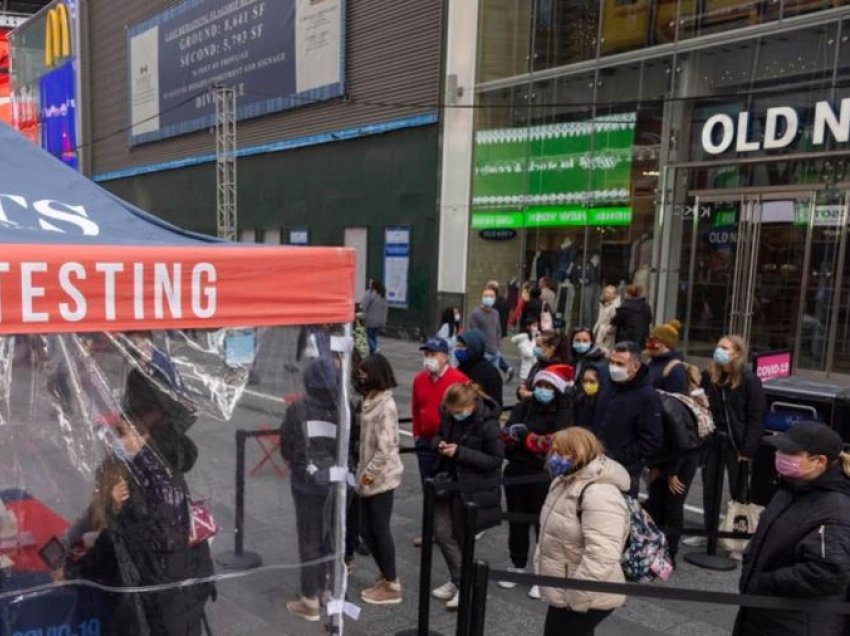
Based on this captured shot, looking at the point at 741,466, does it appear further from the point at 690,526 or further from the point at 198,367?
the point at 198,367

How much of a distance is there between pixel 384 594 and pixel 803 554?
8.94ft

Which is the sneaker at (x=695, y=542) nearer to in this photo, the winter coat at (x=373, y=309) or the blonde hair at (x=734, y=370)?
the blonde hair at (x=734, y=370)

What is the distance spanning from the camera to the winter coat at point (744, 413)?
18.4 ft

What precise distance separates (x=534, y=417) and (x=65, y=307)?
3107 mm

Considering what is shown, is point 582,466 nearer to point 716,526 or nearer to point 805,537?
point 805,537

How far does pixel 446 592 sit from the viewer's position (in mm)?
4867

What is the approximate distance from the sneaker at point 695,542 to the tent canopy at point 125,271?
3807mm

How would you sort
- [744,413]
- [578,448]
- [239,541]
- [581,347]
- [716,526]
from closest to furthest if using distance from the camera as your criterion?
[578,448] < [239,541] < [716,526] < [744,413] < [581,347]

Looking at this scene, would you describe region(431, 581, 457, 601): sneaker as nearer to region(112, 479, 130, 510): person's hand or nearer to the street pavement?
Result: the street pavement

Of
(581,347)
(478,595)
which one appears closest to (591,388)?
(581,347)

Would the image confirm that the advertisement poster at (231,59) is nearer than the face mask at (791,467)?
No

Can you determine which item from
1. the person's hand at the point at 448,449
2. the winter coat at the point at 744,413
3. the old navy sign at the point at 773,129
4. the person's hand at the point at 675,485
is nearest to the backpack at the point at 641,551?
the person's hand at the point at 448,449

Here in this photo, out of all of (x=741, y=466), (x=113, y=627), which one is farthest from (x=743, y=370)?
(x=113, y=627)

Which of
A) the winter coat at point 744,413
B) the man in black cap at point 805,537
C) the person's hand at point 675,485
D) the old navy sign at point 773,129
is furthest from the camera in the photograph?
the old navy sign at point 773,129
